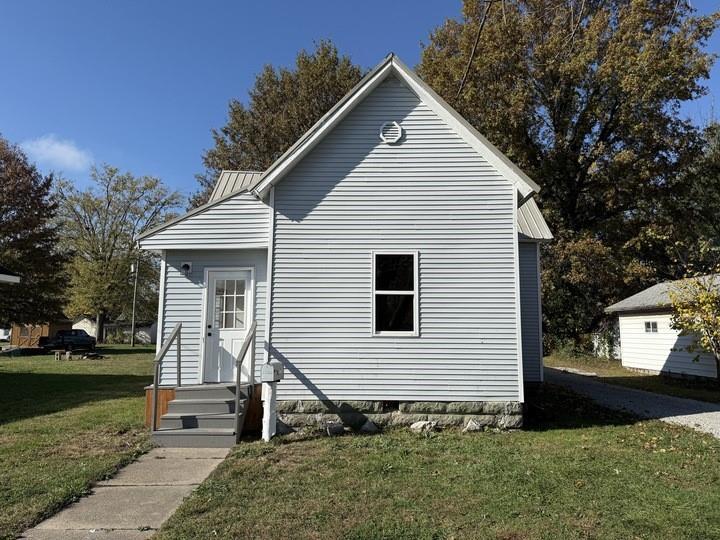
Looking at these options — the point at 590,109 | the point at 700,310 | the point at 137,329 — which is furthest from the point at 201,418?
the point at 137,329

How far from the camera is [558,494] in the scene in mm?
5289

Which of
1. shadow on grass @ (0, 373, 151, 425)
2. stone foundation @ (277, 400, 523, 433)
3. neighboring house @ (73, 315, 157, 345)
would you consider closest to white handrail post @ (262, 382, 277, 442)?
stone foundation @ (277, 400, 523, 433)

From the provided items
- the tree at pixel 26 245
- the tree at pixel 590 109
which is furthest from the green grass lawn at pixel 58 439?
the tree at pixel 590 109

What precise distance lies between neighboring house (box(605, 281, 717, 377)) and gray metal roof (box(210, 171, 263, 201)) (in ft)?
42.0

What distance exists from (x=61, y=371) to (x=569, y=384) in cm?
1809

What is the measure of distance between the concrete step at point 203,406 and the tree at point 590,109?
1809 cm

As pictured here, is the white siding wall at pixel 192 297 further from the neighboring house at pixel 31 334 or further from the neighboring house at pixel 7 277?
the neighboring house at pixel 31 334

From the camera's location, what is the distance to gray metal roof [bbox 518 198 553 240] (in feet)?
37.4

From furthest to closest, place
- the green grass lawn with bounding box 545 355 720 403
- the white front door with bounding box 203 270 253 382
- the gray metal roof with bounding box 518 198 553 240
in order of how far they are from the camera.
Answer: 1. the green grass lawn with bounding box 545 355 720 403
2. the gray metal roof with bounding box 518 198 553 240
3. the white front door with bounding box 203 270 253 382

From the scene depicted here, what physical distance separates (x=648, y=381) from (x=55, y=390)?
711 inches

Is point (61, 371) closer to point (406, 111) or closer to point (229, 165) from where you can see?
point (229, 165)

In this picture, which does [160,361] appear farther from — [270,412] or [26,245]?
[26,245]

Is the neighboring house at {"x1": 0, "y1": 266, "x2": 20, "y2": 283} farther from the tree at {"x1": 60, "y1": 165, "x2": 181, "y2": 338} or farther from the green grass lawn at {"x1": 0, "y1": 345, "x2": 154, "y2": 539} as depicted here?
the tree at {"x1": 60, "y1": 165, "x2": 181, "y2": 338}

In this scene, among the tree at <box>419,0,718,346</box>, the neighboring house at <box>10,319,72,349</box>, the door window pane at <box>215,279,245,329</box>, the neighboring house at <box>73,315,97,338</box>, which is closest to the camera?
the door window pane at <box>215,279,245,329</box>
